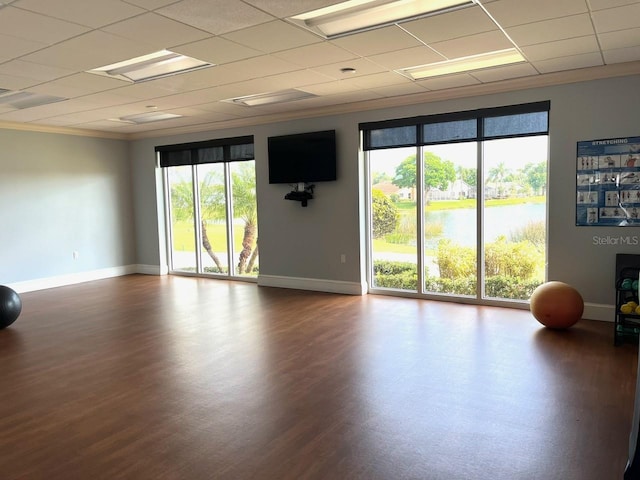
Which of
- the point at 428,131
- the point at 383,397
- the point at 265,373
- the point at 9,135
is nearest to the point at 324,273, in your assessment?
the point at 428,131

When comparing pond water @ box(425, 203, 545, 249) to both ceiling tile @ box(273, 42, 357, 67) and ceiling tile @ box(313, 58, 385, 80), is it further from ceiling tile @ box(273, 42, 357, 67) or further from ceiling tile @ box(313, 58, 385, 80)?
ceiling tile @ box(273, 42, 357, 67)

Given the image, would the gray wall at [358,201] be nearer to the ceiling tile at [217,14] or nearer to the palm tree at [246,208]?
the palm tree at [246,208]

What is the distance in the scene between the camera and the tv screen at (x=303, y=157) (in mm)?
7031

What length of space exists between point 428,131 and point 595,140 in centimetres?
196

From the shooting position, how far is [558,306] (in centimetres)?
489

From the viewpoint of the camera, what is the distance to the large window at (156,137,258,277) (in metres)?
8.23

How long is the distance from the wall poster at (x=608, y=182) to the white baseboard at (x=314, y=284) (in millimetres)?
3015

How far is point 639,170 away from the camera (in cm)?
505

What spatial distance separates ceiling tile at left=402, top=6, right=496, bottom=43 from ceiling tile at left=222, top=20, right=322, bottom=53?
2.64 ft

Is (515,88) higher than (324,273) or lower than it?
higher

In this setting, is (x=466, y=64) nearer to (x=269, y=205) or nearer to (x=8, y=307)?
(x=269, y=205)

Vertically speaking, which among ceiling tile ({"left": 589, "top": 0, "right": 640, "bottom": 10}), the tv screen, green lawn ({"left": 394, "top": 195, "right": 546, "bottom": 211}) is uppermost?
ceiling tile ({"left": 589, "top": 0, "right": 640, "bottom": 10})

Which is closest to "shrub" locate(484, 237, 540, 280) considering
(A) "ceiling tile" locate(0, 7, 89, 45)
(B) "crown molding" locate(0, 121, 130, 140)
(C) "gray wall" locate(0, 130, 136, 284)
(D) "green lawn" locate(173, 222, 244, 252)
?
(D) "green lawn" locate(173, 222, 244, 252)

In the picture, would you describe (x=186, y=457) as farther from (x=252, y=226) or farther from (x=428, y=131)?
(x=252, y=226)
